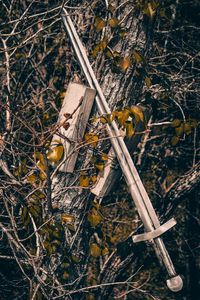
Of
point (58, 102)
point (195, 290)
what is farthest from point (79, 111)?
point (195, 290)

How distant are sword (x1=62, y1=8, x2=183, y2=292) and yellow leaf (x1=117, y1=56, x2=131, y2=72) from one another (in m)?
0.16

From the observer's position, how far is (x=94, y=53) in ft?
8.02

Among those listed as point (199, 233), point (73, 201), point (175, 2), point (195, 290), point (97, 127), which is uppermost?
point (175, 2)

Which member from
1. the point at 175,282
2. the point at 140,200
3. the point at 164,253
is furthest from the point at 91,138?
the point at 175,282

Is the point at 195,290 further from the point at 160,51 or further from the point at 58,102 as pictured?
the point at 58,102

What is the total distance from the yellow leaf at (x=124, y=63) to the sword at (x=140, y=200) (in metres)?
0.16

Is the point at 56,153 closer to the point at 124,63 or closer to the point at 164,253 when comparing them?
the point at 124,63

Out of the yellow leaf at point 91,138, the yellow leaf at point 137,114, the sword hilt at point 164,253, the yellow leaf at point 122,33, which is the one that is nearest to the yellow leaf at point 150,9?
the yellow leaf at point 122,33

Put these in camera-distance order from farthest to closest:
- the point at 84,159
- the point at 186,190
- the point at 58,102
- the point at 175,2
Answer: the point at 175,2
the point at 186,190
the point at 58,102
the point at 84,159

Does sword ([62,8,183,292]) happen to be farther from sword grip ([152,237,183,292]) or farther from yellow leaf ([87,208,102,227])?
yellow leaf ([87,208,102,227])

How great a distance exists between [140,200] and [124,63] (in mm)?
766

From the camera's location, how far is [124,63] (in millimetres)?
2410

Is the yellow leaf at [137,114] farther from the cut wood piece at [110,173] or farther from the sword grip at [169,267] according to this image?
the sword grip at [169,267]

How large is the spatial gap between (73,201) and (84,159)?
26 centimetres
